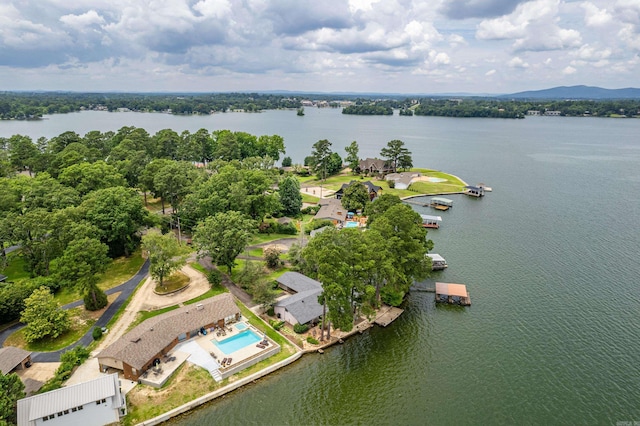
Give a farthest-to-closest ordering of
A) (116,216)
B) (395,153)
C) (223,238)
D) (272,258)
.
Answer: (395,153)
(272,258)
(116,216)
(223,238)

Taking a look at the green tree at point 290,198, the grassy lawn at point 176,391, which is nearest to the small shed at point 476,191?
the green tree at point 290,198

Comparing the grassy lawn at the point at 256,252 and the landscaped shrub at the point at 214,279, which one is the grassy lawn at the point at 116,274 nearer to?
the landscaped shrub at the point at 214,279

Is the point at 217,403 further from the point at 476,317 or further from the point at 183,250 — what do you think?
the point at 476,317

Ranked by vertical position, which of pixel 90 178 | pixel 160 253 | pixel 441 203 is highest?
pixel 90 178

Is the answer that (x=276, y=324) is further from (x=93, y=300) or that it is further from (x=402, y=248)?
(x=93, y=300)

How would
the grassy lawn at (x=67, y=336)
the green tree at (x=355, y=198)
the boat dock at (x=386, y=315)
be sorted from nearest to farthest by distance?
the grassy lawn at (x=67, y=336) < the boat dock at (x=386, y=315) < the green tree at (x=355, y=198)

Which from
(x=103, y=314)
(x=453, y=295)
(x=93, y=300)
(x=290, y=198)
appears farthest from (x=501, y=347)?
(x=290, y=198)
